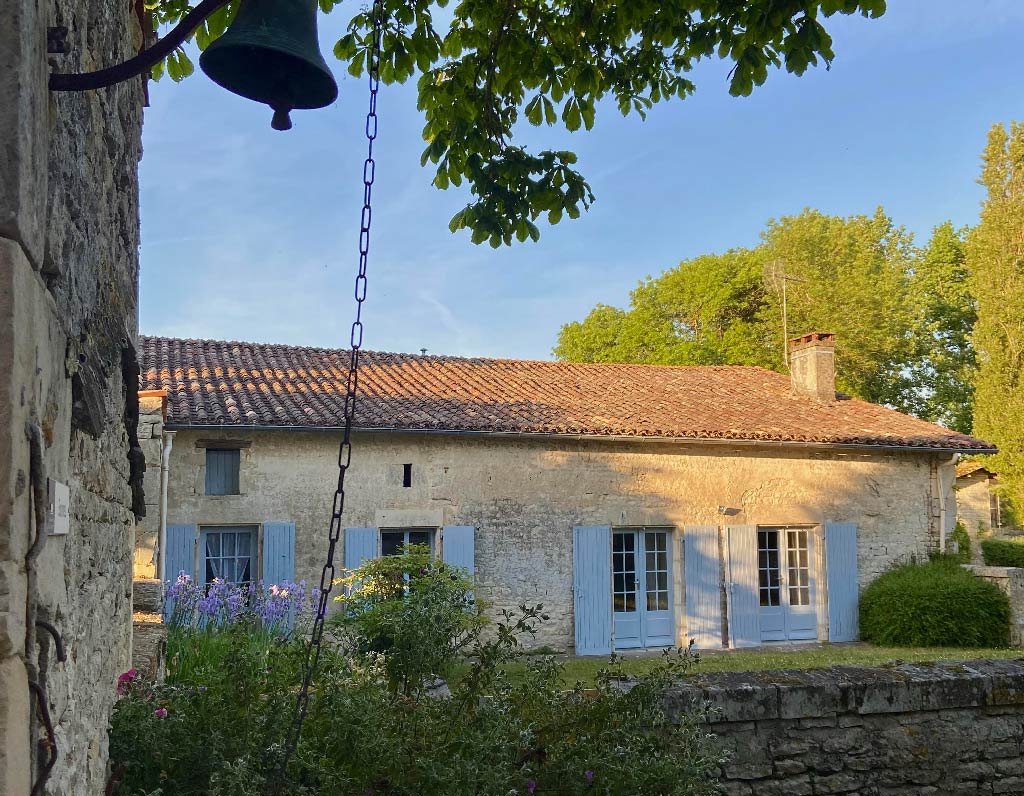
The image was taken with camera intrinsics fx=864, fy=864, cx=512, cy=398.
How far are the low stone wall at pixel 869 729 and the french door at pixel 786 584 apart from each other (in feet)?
29.9

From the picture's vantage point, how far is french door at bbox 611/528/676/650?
1283 cm

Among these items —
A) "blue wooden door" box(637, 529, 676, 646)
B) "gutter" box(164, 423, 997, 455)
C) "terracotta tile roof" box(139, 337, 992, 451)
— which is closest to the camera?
"gutter" box(164, 423, 997, 455)

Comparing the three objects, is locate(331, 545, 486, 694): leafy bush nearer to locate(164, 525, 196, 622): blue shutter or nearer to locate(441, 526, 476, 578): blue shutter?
locate(441, 526, 476, 578): blue shutter

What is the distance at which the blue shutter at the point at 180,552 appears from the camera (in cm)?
1044

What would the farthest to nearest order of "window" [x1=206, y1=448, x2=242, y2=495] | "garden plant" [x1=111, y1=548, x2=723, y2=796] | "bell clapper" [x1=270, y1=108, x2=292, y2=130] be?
"window" [x1=206, y1=448, x2=242, y2=495] < "garden plant" [x1=111, y1=548, x2=723, y2=796] < "bell clapper" [x1=270, y1=108, x2=292, y2=130]

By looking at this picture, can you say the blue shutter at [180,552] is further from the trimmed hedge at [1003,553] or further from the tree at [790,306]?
the tree at [790,306]

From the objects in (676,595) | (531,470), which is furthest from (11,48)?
(676,595)

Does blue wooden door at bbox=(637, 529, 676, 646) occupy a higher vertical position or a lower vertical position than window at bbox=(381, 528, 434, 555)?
lower

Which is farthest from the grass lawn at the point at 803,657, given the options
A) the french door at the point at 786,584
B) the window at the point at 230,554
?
the window at the point at 230,554

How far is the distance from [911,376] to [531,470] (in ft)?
63.4

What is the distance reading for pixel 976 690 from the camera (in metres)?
4.56

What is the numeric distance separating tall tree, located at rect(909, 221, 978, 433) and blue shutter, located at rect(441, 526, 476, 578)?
19835 mm

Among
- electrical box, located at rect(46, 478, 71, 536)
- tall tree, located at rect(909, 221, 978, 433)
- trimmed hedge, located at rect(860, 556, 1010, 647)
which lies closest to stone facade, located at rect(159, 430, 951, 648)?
trimmed hedge, located at rect(860, 556, 1010, 647)

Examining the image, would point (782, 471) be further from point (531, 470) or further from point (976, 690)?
point (976, 690)
